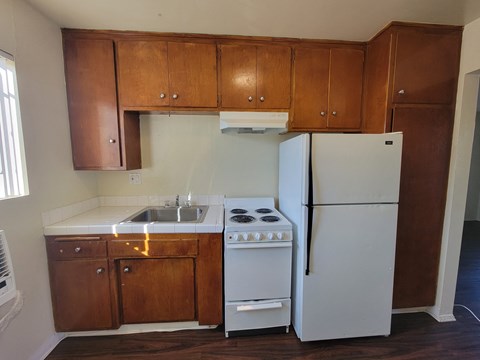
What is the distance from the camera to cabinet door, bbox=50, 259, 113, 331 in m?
1.70

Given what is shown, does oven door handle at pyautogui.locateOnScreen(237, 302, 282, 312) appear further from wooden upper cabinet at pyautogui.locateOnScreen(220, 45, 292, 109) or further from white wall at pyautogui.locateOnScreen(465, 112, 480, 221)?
white wall at pyautogui.locateOnScreen(465, 112, 480, 221)

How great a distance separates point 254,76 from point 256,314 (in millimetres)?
1998

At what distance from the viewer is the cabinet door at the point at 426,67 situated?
1.76 metres

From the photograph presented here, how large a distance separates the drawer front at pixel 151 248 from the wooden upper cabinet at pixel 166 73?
115 centimetres

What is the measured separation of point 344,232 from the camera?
165 centimetres

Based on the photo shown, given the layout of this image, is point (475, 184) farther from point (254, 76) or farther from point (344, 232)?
point (254, 76)

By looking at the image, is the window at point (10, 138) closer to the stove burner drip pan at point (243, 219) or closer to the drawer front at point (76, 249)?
the drawer front at point (76, 249)

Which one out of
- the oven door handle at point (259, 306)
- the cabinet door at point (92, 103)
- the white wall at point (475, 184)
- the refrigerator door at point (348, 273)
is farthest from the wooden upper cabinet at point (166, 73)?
the white wall at point (475, 184)

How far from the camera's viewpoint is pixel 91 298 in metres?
1.73

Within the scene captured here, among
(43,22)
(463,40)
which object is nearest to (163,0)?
(43,22)

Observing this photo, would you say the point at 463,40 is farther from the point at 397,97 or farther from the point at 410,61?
the point at 397,97

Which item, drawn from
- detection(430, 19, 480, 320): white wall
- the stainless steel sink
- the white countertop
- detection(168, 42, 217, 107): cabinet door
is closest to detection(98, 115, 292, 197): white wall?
the stainless steel sink

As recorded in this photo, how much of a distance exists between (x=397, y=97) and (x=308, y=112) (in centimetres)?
69

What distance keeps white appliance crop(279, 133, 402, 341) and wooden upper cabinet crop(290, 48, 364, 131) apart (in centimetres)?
49
